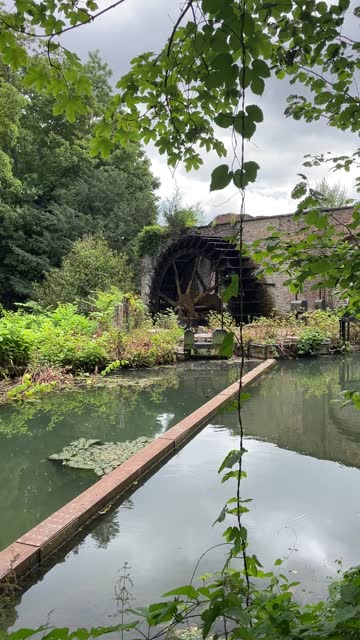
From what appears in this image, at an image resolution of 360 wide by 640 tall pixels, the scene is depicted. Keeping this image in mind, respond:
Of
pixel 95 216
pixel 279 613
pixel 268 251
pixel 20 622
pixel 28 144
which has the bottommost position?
pixel 20 622

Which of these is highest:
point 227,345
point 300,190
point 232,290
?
point 300,190

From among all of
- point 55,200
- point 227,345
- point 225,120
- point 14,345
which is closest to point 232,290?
point 227,345

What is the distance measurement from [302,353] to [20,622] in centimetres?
909

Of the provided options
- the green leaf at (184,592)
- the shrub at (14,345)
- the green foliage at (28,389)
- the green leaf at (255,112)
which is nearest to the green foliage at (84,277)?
the shrub at (14,345)

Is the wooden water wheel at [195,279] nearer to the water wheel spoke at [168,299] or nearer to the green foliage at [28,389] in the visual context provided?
the water wheel spoke at [168,299]

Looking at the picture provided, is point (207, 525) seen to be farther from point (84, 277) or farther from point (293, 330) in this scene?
point (84, 277)

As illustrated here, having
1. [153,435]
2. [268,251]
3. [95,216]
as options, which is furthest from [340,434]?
[95,216]

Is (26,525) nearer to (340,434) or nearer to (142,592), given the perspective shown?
(142,592)

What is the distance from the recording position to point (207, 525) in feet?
9.31

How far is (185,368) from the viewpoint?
907 cm

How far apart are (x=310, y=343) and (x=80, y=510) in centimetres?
836

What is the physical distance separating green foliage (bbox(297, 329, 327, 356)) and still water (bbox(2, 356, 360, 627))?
5563 mm

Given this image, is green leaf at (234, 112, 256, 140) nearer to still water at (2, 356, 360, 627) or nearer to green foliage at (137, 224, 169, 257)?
still water at (2, 356, 360, 627)

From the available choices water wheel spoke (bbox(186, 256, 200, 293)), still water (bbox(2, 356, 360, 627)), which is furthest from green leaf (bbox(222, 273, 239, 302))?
water wheel spoke (bbox(186, 256, 200, 293))
